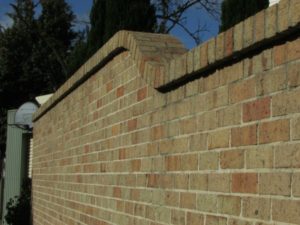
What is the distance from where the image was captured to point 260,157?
2.79 metres

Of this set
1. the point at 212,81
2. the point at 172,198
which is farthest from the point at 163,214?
the point at 212,81

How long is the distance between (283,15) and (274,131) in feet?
1.59

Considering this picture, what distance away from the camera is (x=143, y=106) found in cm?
446

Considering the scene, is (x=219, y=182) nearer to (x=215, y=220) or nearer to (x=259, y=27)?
(x=215, y=220)

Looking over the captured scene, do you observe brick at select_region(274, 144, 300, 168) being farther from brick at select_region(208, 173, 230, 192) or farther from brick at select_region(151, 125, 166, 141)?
brick at select_region(151, 125, 166, 141)

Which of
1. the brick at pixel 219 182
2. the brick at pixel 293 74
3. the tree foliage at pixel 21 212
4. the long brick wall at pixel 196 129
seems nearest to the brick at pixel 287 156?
the long brick wall at pixel 196 129

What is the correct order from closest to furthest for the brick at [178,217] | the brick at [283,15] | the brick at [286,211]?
the brick at [286,211] → the brick at [283,15] → the brick at [178,217]

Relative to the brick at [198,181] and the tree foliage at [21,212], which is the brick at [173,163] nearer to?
the brick at [198,181]

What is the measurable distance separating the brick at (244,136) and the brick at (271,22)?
0.42m

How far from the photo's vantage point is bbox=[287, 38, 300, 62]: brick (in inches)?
102

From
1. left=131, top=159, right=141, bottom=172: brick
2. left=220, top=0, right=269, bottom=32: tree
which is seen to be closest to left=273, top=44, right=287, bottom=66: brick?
left=131, top=159, right=141, bottom=172: brick

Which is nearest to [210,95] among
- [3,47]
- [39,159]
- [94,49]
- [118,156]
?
[118,156]

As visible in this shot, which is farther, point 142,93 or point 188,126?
point 142,93

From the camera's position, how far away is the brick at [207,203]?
3201mm
